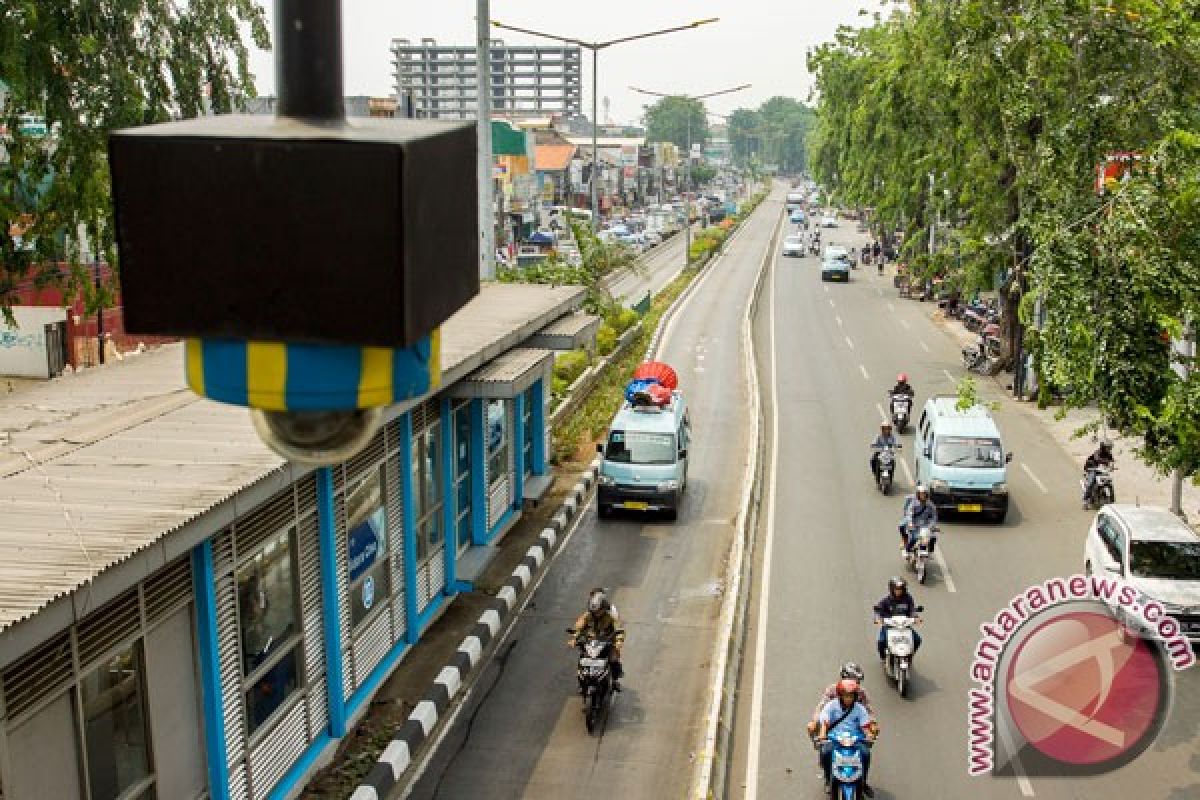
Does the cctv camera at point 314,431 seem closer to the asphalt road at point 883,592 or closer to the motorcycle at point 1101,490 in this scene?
the asphalt road at point 883,592

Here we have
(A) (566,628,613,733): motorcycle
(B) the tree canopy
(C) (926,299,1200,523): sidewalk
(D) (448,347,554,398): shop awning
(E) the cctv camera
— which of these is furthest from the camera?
(C) (926,299,1200,523): sidewalk

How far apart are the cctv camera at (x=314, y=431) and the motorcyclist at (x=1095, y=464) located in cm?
2218

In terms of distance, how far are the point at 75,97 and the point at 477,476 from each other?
781 centimetres

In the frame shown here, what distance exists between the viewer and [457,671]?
563 inches

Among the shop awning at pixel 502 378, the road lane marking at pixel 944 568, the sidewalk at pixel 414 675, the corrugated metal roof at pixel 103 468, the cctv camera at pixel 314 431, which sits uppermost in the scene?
the cctv camera at pixel 314 431

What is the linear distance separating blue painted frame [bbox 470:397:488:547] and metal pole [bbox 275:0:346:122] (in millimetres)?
16264

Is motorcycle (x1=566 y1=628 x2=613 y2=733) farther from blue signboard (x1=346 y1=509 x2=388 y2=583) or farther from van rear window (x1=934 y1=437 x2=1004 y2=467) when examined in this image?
van rear window (x1=934 y1=437 x2=1004 y2=467)

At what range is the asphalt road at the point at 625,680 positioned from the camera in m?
12.5

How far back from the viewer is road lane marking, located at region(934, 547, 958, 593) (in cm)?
1880

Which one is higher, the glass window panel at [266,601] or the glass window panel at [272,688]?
the glass window panel at [266,601]

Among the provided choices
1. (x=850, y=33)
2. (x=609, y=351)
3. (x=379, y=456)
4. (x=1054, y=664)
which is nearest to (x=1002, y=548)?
(x=1054, y=664)

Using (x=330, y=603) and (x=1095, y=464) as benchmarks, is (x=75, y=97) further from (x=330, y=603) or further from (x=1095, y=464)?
(x=1095, y=464)

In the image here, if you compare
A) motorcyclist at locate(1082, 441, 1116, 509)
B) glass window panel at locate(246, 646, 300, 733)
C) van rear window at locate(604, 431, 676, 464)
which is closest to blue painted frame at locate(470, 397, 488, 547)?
van rear window at locate(604, 431, 676, 464)

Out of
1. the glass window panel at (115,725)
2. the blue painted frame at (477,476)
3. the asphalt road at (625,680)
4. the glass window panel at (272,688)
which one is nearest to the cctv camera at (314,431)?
the glass window panel at (115,725)
